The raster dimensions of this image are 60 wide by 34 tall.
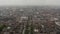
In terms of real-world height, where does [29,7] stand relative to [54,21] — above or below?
above

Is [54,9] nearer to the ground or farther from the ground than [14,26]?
farther from the ground

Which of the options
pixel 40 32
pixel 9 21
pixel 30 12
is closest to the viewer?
pixel 40 32

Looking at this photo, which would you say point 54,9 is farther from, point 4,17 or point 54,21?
point 4,17

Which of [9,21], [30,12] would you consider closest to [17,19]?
[9,21]

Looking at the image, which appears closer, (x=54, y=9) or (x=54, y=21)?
(x=54, y=21)

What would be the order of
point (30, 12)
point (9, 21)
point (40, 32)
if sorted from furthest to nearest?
point (30, 12)
point (9, 21)
point (40, 32)

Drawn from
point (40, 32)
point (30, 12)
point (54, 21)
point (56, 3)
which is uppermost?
point (56, 3)

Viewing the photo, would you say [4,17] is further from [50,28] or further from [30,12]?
[50,28]

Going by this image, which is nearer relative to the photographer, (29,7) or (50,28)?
(50,28)

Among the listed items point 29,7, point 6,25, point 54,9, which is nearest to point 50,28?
point 54,9
